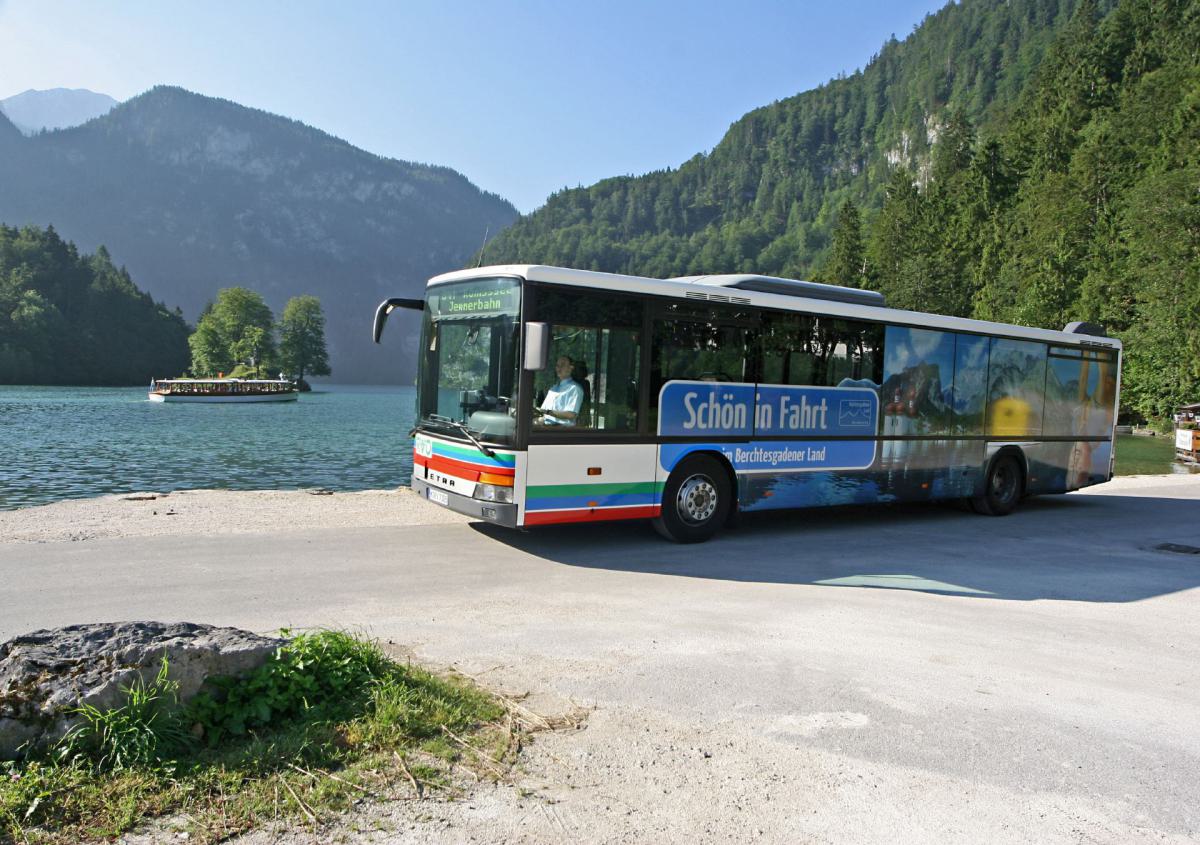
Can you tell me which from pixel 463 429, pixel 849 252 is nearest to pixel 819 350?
pixel 463 429

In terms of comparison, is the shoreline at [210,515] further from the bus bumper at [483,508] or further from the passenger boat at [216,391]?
the passenger boat at [216,391]

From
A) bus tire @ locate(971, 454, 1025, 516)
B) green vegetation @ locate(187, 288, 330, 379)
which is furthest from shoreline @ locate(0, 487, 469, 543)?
green vegetation @ locate(187, 288, 330, 379)

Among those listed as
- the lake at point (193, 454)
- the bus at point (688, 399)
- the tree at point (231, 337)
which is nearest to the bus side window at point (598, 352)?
the bus at point (688, 399)

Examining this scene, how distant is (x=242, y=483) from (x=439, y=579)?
687 inches

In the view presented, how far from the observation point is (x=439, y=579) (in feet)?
28.2

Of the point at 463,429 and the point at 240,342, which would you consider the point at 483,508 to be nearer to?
the point at 463,429

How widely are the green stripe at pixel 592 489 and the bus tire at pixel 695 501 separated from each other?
11.0 inches

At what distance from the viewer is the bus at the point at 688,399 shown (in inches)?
384

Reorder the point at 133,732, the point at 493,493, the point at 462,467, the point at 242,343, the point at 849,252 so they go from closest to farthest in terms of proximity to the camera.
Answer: the point at 133,732, the point at 493,493, the point at 462,467, the point at 849,252, the point at 242,343

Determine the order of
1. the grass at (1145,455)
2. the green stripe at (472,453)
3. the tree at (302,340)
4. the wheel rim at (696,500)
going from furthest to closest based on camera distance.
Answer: the tree at (302,340) → the grass at (1145,455) → the wheel rim at (696,500) → the green stripe at (472,453)

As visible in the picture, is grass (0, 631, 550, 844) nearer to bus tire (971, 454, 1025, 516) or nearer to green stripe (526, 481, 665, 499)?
green stripe (526, 481, 665, 499)

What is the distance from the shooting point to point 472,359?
1035cm

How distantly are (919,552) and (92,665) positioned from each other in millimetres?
9820

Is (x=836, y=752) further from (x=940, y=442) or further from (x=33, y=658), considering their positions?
(x=940, y=442)
